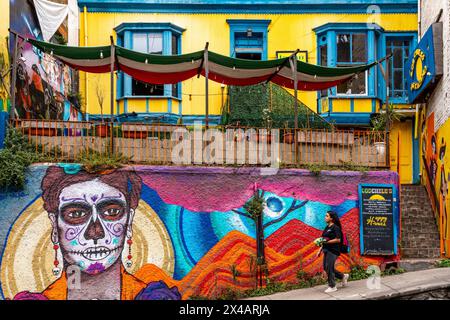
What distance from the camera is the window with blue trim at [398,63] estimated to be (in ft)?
63.2

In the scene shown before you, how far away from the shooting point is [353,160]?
1330 cm

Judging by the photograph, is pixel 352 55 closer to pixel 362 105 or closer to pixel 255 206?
pixel 362 105

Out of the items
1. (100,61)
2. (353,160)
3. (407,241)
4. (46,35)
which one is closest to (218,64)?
(100,61)

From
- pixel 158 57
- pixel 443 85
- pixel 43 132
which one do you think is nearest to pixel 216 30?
pixel 158 57

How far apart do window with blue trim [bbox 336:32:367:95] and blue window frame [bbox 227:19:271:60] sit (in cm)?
236

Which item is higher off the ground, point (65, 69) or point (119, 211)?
point (65, 69)

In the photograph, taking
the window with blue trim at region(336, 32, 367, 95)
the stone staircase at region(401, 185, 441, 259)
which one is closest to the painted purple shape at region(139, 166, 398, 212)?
the stone staircase at region(401, 185, 441, 259)

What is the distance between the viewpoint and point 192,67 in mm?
13680

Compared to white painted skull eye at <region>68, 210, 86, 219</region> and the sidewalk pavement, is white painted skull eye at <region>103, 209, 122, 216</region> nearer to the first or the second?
white painted skull eye at <region>68, 210, 86, 219</region>

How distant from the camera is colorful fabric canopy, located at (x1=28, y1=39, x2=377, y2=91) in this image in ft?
42.3

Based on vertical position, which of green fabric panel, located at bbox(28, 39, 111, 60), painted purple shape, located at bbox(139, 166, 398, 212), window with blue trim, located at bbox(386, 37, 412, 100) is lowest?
painted purple shape, located at bbox(139, 166, 398, 212)

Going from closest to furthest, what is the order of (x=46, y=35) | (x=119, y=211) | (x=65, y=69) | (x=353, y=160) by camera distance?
(x=119, y=211) < (x=353, y=160) < (x=46, y=35) < (x=65, y=69)

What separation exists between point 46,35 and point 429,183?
1053 cm
